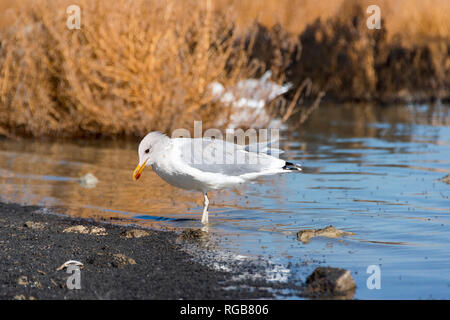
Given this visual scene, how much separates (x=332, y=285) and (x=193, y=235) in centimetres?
198

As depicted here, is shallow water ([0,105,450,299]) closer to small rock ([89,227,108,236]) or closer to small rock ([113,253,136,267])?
small rock ([89,227,108,236])

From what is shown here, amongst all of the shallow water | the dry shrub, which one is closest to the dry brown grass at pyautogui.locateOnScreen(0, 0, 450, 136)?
the dry shrub

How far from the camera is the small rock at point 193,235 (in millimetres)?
6934

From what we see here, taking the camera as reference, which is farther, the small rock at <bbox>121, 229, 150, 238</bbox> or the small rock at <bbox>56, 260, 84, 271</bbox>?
the small rock at <bbox>121, 229, 150, 238</bbox>

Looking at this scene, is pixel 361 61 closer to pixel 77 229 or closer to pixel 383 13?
pixel 383 13

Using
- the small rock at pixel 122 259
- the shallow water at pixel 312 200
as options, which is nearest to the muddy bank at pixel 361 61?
the shallow water at pixel 312 200

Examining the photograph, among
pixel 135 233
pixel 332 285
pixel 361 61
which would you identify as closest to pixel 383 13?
pixel 361 61

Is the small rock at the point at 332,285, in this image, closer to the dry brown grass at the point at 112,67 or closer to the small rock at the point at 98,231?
the small rock at the point at 98,231

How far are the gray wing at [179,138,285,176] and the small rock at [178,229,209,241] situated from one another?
63 centimetres

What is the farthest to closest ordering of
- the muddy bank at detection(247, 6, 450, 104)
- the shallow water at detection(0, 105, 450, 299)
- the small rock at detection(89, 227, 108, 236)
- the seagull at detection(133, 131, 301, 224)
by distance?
1. the muddy bank at detection(247, 6, 450, 104)
2. the seagull at detection(133, 131, 301, 224)
3. the small rock at detection(89, 227, 108, 236)
4. the shallow water at detection(0, 105, 450, 299)

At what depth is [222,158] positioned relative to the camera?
7484 millimetres

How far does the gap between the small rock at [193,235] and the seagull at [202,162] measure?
549 mm

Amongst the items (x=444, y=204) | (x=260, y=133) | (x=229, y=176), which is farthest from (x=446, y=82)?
(x=229, y=176)

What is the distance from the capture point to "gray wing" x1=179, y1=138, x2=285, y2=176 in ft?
23.9
